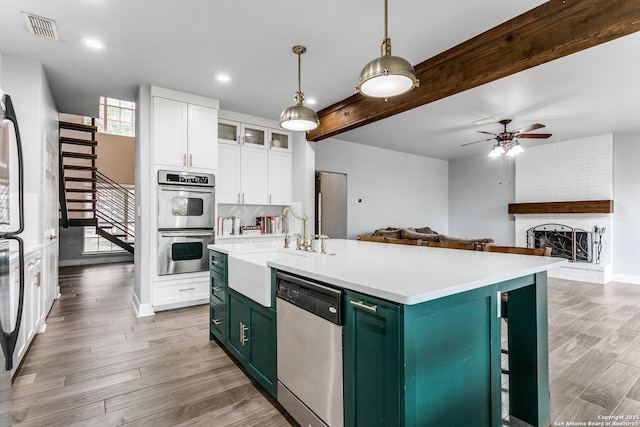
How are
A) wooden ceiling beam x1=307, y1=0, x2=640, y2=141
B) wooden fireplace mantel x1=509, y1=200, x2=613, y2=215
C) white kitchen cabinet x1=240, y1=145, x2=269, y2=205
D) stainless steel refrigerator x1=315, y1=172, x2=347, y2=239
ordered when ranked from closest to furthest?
1. wooden ceiling beam x1=307, y1=0, x2=640, y2=141
2. white kitchen cabinet x1=240, y1=145, x2=269, y2=205
3. stainless steel refrigerator x1=315, y1=172, x2=347, y2=239
4. wooden fireplace mantel x1=509, y1=200, x2=613, y2=215

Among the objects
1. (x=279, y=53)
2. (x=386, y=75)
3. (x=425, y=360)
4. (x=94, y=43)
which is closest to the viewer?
(x=425, y=360)

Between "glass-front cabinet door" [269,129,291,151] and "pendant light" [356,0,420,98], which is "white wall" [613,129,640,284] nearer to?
"glass-front cabinet door" [269,129,291,151]

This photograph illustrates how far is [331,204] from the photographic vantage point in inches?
228

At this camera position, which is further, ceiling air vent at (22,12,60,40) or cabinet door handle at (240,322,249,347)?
ceiling air vent at (22,12,60,40)

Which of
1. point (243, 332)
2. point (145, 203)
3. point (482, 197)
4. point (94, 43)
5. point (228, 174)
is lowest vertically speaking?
point (243, 332)

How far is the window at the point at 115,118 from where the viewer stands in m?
8.31

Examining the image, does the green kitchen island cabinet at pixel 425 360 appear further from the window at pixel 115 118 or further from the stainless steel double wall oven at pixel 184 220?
the window at pixel 115 118

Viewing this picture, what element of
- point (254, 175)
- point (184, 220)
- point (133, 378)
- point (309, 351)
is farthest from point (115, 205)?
point (309, 351)

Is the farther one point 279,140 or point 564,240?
point 564,240

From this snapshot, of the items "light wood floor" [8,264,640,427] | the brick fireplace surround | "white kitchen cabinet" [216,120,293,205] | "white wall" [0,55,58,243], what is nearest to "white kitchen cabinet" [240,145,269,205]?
"white kitchen cabinet" [216,120,293,205]

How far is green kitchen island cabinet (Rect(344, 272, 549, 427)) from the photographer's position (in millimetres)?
1169

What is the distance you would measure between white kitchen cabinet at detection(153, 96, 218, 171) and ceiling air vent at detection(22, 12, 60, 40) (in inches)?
46.3

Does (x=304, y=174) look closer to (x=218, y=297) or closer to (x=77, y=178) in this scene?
(x=218, y=297)

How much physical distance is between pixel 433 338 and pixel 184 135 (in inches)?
150
